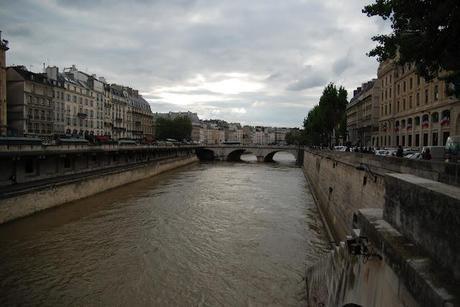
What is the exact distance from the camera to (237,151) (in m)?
102

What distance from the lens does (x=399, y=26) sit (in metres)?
13.2

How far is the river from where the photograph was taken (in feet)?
41.8

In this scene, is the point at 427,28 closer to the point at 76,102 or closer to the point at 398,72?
the point at 398,72

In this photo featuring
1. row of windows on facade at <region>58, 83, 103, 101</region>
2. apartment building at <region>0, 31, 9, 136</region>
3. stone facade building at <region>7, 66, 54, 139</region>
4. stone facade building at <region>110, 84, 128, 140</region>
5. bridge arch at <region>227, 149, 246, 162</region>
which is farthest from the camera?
bridge arch at <region>227, 149, 246, 162</region>

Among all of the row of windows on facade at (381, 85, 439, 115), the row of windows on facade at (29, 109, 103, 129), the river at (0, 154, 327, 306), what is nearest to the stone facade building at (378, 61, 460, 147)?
the row of windows on facade at (381, 85, 439, 115)

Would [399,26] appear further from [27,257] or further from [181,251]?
[27,257]

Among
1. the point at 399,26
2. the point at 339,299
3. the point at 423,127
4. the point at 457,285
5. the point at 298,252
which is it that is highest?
the point at 399,26

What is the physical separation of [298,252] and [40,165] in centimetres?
2436

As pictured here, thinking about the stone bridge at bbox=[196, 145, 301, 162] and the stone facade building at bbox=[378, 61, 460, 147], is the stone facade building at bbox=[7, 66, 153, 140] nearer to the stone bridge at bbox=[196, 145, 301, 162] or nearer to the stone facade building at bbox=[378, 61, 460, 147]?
the stone bridge at bbox=[196, 145, 301, 162]

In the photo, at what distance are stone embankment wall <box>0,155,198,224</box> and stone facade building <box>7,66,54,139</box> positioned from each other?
25431 millimetres

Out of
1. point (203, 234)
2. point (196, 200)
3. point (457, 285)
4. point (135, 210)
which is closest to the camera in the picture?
point (457, 285)

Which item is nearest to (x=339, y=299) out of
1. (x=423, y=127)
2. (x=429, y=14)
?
(x=429, y=14)

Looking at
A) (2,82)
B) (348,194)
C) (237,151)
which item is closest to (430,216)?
(348,194)

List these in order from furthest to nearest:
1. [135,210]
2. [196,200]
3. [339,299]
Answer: [196,200]
[135,210]
[339,299]
